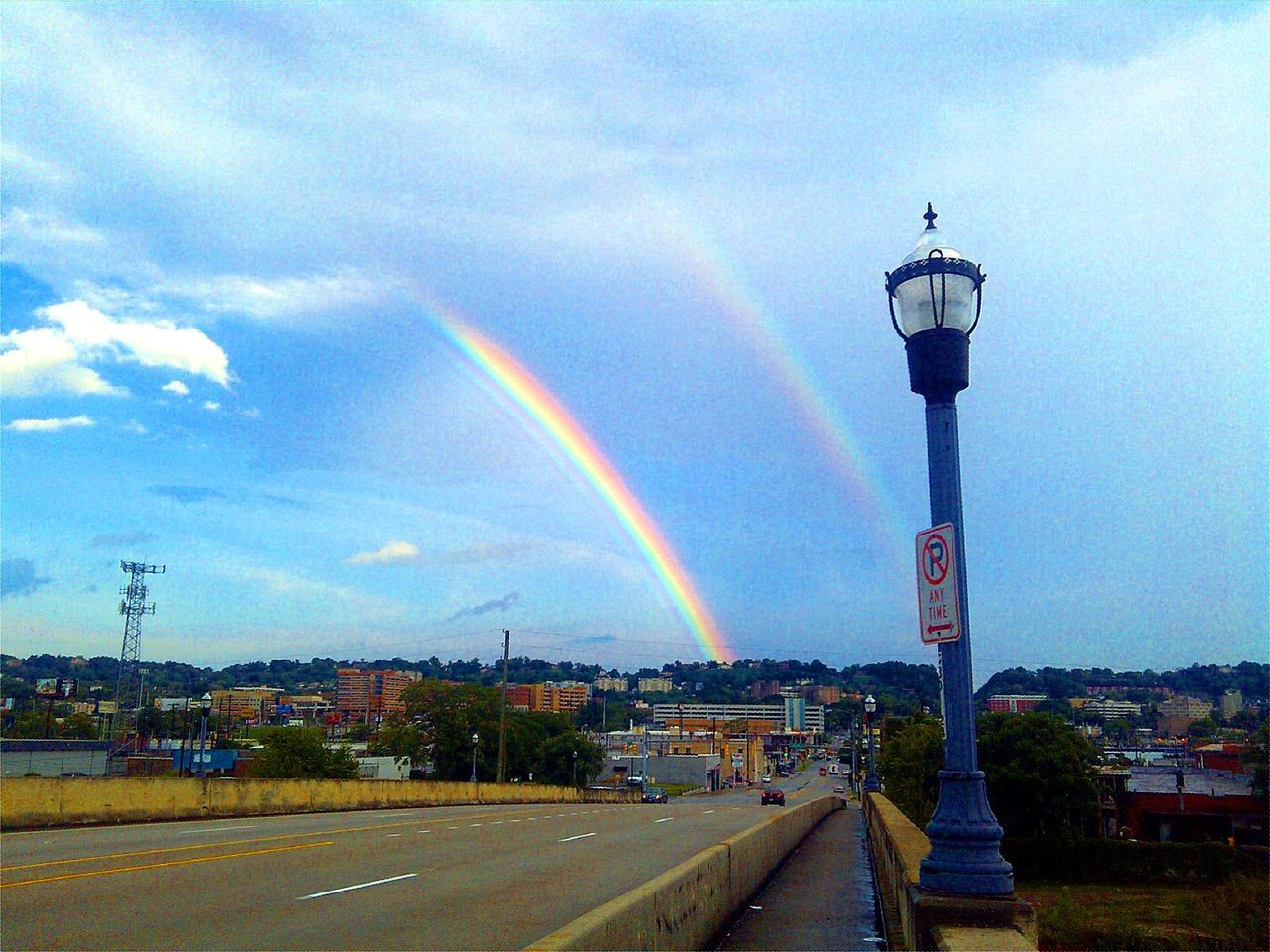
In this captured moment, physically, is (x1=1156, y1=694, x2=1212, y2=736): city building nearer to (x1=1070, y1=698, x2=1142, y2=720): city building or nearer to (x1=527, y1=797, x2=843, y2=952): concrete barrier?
(x1=1070, y1=698, x2=1142, y2=720): city building

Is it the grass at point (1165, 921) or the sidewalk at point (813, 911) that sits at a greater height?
the sidewalk at point (813, 911)

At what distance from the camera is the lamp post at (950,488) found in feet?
20.6

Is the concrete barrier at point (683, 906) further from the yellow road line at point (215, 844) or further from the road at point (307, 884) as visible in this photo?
the yellow road line at point (215, 844)

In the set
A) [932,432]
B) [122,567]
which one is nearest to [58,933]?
[932,432]

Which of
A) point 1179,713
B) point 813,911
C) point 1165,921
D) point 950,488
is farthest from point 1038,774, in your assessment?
point 1179,713

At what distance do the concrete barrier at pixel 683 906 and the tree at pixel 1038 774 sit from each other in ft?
109

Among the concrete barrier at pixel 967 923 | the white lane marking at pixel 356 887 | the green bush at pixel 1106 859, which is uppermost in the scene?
the concrete barrier at pixel 967 923

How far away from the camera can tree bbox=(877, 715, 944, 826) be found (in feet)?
147

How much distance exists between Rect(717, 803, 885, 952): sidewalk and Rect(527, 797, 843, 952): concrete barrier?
254 millimetres

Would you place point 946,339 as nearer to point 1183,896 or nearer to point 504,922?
point 504,922

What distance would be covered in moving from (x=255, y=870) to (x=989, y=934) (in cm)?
1138

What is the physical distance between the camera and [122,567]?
9694 cm

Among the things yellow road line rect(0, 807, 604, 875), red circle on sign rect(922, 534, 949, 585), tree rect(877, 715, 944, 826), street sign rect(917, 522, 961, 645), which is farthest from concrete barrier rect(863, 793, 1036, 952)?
tree rect(877, 715, 944, 826)

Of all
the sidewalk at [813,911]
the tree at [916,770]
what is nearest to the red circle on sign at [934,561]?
the sidewalk at [813,911]
